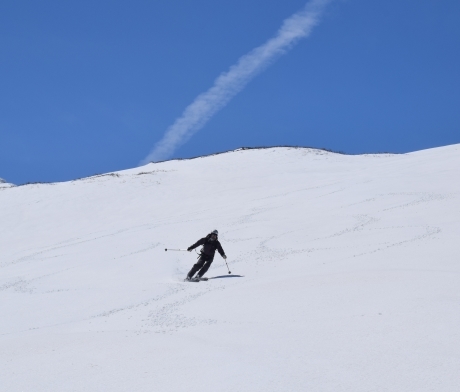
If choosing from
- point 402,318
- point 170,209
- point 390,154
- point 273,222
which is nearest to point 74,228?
point 170,209

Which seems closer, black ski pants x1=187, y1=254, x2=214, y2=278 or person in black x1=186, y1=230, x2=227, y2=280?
black ski pants x1=187, y1=254, x2=214, y2=278

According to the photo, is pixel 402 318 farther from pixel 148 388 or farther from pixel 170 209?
pixel 170 209

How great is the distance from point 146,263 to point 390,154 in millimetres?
34117

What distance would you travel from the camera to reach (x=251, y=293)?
1130 centimetres

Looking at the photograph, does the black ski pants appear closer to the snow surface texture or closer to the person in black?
the person in black

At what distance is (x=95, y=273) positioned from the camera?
1638 cm

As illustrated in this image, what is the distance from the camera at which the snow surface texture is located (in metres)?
6.73

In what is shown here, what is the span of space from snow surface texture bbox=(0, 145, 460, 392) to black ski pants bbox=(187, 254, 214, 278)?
0.46 m

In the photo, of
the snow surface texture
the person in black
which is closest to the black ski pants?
the person in black

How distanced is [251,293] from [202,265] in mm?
3763

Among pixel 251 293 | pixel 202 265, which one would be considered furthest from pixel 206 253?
pixel 251 293

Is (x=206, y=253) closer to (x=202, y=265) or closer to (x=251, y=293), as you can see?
(x=202, y=265)

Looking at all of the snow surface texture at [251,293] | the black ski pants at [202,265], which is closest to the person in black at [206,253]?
the black ski pants at [202,265]

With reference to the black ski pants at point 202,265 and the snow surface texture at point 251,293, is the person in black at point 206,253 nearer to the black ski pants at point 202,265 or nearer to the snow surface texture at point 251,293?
the black ski pants at point 202,265
